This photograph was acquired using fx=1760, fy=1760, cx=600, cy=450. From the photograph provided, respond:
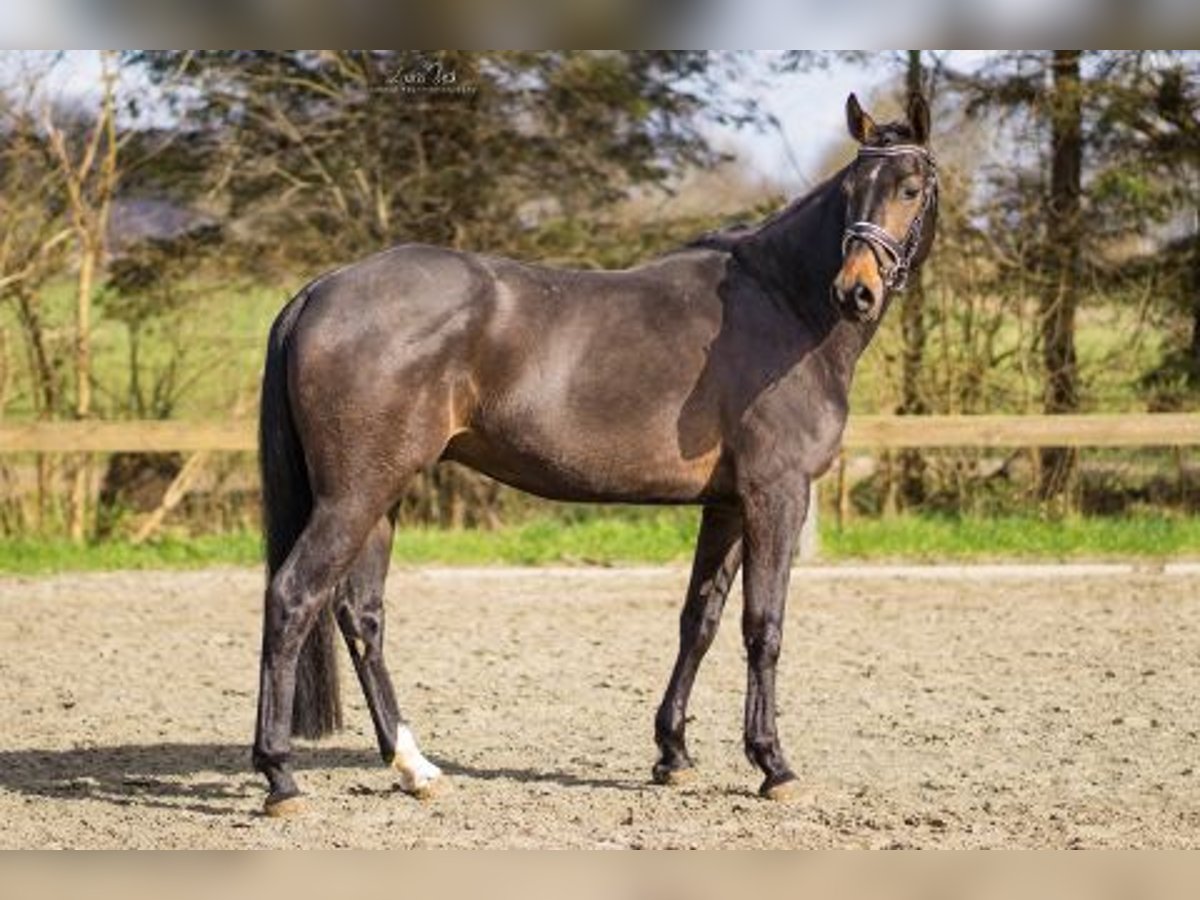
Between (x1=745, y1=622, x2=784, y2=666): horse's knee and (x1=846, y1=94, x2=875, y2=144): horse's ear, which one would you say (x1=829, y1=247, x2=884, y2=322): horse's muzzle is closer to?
(x1=846, y1=94, x2=875, y2=144): horse's ear

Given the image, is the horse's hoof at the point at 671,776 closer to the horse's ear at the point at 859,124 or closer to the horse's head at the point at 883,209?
the horse's head at the point at 883,209

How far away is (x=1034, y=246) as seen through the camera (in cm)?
1415

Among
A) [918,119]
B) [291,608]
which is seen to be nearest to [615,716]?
[291,608]

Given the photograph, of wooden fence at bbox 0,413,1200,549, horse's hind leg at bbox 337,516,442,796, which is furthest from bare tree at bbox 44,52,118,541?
horse's hind leg at bbox 337,516,442,796

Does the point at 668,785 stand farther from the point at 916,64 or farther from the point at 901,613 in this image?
the point at 916,64

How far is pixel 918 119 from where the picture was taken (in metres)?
5.64

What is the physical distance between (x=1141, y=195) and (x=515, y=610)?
6.94 meters

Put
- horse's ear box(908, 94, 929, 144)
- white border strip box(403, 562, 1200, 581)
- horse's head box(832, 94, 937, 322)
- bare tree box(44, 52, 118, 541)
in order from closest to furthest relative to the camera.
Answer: horse's head box(832, 94, 937, 322) → horse's ear box(908, 94, 929, 144) → white border strip box(403, 562, 1200, 581) → bare tree box(44, 52, 118, 541)

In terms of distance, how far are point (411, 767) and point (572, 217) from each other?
9150 mm

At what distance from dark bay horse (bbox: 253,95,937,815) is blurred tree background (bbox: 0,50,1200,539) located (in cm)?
795

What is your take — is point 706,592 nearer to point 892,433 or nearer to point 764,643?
point 764,643

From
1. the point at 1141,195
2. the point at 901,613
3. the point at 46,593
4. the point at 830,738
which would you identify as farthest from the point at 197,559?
the point at 1141,195

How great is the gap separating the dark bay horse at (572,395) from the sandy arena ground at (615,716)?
0.36 meters

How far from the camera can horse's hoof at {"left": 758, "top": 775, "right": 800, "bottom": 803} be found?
571 cm
